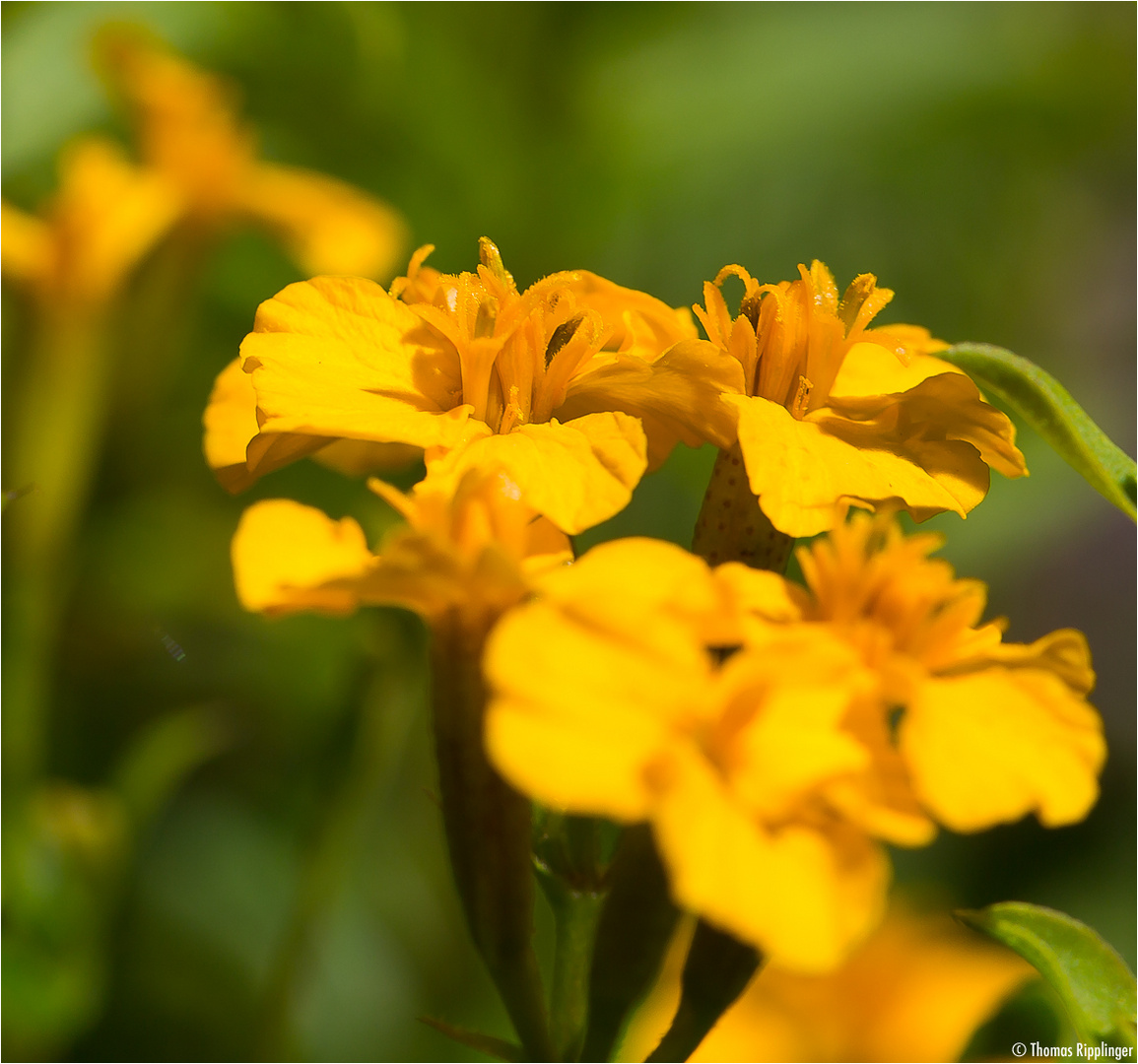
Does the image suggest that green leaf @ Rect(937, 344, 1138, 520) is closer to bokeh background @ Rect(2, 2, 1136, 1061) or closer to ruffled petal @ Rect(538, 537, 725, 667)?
ruffled petal @ Rect(538, 537, 725, 667)

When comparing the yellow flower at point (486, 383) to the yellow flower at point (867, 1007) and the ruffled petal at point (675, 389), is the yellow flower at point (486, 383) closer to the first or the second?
the ruffled petal at point (675, 389)

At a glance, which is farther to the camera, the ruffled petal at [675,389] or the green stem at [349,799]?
the green stem at [349,799]

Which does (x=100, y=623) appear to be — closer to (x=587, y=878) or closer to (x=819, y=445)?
(x=587, y=878)

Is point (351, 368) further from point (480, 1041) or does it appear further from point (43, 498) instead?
point (43, 498)

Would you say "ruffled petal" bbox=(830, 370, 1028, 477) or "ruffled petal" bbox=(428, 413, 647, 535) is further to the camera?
"ruffled petal" bbox=(830, 370, 1028, 477)

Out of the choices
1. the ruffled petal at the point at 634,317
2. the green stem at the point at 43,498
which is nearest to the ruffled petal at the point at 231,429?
the ruffled petal at the point at 634,317

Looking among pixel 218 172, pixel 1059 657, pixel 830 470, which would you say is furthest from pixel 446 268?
pixel 1059 657

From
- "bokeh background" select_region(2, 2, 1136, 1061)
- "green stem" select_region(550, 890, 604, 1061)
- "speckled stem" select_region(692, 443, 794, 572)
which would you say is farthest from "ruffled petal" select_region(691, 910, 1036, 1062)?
"speckled stem" select_region(692, 443, 794, 572)

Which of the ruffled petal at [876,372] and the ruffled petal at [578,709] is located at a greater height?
the ruffled petal at [876,372]
